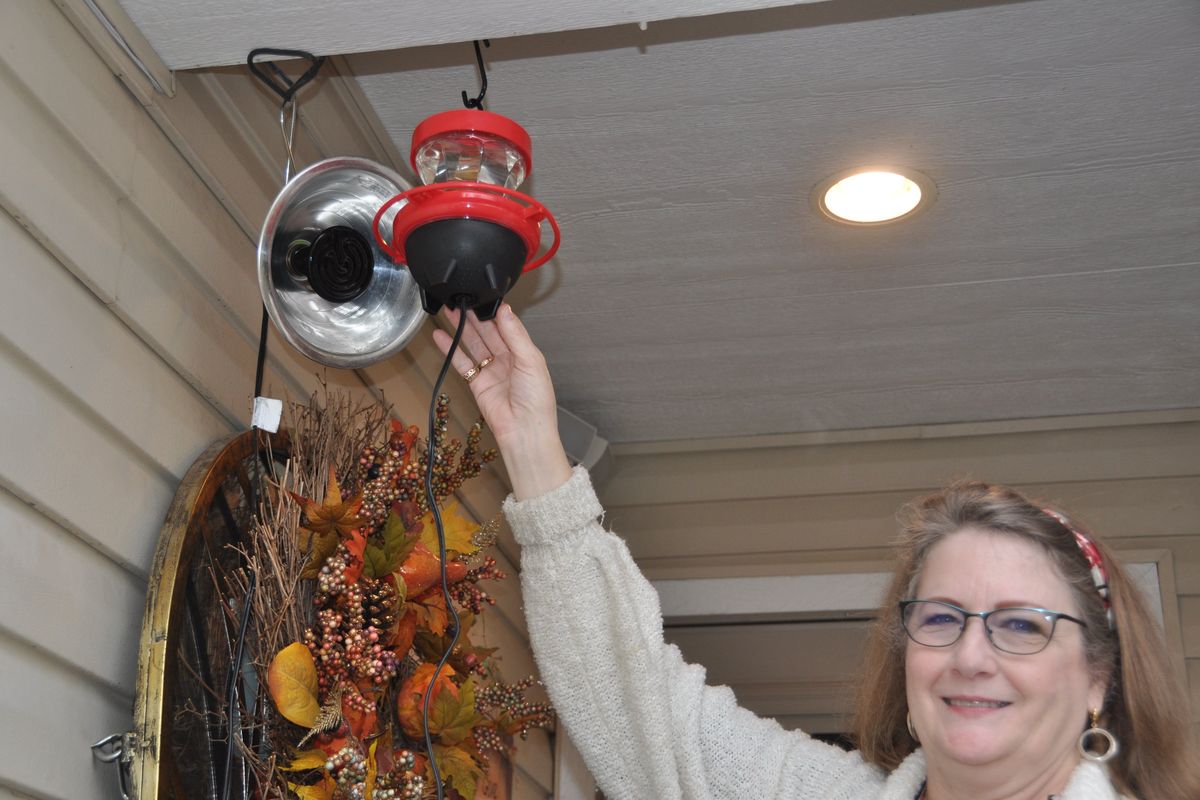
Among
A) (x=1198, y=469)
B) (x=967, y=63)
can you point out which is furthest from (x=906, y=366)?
(x=967, y=63)

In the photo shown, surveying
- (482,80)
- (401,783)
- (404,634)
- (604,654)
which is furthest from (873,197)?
(401,783)

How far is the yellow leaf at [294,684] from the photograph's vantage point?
4.72 ft

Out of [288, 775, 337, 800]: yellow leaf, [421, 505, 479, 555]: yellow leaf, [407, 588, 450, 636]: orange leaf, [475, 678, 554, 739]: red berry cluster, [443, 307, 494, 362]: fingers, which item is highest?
[443, 307, 494, 362]: fingers

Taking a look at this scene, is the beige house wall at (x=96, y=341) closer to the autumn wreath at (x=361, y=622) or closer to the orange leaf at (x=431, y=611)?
the autumn wreath at (x=361, y=622)

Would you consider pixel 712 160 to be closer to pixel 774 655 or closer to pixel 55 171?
pixel 55 171

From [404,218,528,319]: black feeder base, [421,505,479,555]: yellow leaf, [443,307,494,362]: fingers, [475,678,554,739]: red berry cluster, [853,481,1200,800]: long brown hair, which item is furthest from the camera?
[475,678,554,739]: red berry cluster

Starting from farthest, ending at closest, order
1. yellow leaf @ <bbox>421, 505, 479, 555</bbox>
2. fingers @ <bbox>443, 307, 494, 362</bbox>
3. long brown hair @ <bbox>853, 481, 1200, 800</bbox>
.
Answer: yellow leaf @ <bbox>421, 505, 479, 555</bbox> < fingers @ <bbox>443, 307, 494, 362</bbox> < long brown hair @ <bbox>853, 481, 1200, 800</bbox>

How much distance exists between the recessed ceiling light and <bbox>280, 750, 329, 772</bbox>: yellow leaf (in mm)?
1304

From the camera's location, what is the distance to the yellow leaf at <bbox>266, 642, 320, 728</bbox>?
1.44m

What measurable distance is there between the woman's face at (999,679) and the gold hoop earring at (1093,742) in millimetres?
11

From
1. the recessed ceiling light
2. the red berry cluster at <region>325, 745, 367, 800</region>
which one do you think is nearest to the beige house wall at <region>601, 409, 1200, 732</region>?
the recessed ceiling light

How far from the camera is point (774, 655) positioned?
3371 millimetres

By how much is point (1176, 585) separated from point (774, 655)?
3.30 feet

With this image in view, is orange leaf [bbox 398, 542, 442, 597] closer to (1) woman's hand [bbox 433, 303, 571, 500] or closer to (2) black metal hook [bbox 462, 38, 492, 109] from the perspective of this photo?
(1) woman's hand [bbox 433, 303, 571, 500]
